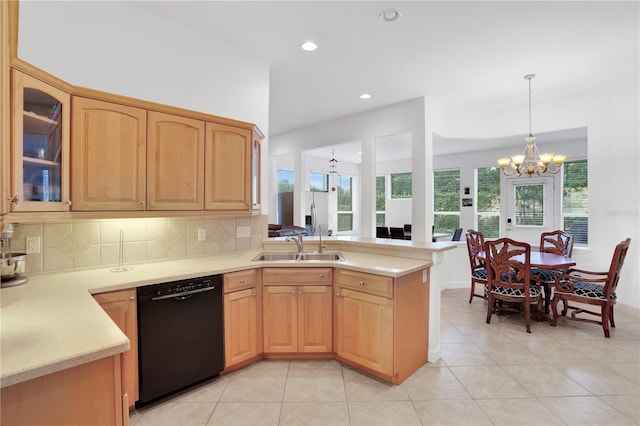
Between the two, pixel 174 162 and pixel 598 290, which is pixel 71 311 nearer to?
pixel 174 162

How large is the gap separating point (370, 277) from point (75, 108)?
7.60ft

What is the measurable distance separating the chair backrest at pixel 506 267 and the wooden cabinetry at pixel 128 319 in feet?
11.5

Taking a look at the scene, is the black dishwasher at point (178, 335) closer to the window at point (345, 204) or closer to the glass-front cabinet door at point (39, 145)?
the glass-front cabinet door at point (39, 145)

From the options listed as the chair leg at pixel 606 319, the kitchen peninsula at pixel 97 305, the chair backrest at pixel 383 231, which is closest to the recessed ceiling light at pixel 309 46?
the kitchen peninsula at pixel 97 305

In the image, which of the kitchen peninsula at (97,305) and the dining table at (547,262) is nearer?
the kitchen peninsula at (97,305)

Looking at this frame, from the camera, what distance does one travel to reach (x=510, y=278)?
356 centimetres

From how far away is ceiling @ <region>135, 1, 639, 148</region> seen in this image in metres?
2.59

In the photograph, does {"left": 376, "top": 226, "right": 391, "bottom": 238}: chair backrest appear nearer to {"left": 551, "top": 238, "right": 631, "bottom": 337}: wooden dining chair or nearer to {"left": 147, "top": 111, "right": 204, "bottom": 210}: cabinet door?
{"left": 551, "top": 238, "right": 631, "bottom": 337}: wooden dining chair

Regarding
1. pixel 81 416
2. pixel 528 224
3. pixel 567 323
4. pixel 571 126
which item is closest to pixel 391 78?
pixel 571 126

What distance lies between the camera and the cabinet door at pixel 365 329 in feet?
7.82

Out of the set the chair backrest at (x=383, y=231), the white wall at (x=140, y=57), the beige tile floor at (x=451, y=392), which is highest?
the white wall at (x=140, y=57)

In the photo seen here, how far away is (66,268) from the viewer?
2.25 meters

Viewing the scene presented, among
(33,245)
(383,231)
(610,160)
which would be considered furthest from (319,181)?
(33,245)

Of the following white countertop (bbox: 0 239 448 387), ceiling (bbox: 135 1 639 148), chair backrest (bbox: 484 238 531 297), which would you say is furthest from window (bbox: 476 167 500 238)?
white countertop (bbox: 0 239 448 387)
